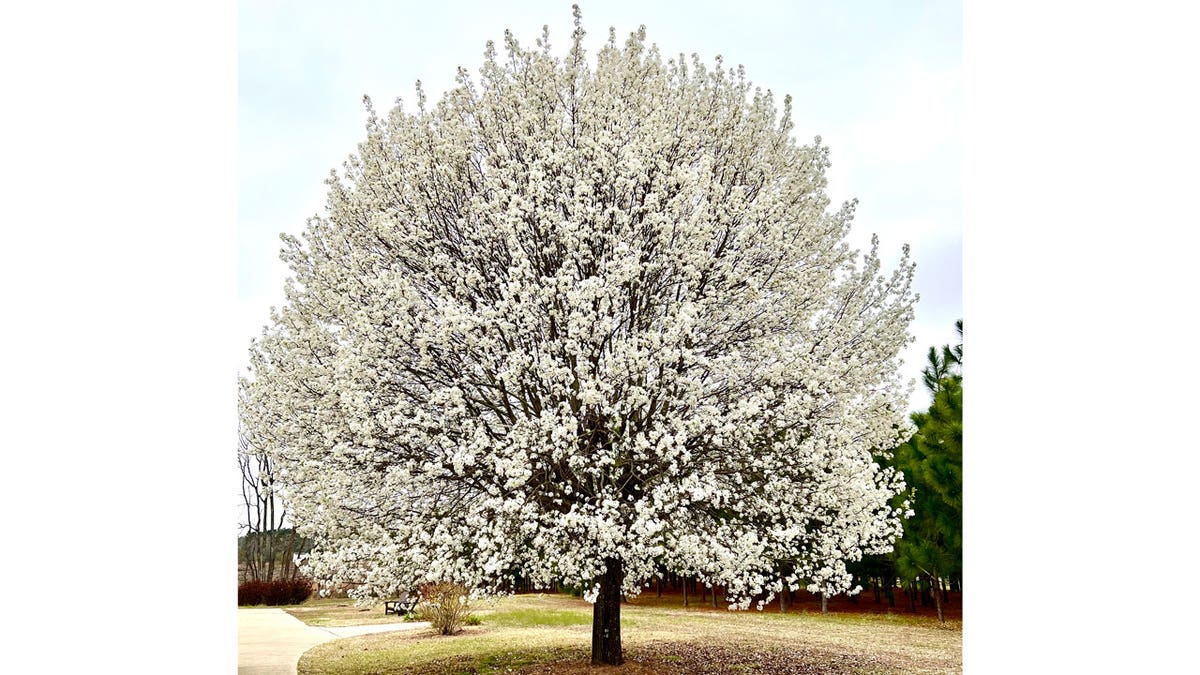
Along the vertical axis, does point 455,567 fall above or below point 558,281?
below

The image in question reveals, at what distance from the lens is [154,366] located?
3.58m

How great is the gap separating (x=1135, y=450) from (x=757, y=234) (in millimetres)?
2054

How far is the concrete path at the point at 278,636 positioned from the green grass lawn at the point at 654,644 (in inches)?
6.8

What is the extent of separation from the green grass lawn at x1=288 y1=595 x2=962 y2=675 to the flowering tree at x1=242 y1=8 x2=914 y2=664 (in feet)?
3.79

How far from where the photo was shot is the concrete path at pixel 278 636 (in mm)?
6086

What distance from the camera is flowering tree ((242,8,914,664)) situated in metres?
3.95

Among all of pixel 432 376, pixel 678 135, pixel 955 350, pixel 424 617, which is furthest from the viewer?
pixel 955 350

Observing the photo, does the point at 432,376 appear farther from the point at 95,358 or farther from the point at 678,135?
the point at 678,135

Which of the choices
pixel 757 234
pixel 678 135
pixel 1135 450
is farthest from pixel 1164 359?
pixel 678 135

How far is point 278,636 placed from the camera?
7.12 meters

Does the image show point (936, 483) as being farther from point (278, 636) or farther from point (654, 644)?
point (278, 636)

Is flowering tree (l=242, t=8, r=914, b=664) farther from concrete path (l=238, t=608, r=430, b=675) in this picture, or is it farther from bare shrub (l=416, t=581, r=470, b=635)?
bare shrub (l=416, t=581, r=470, b=635)

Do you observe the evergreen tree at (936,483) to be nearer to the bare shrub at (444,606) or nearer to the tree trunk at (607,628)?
the tree trunk at (607,628)

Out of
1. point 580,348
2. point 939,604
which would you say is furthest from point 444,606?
point 939,604
